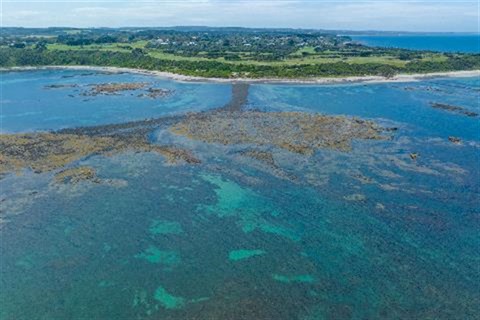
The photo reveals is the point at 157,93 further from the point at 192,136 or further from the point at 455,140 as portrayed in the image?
the point at 455,140

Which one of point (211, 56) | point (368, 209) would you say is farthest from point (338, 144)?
point (211, 56)

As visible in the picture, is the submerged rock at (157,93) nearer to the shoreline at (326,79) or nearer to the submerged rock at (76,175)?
the shoreline at (326,79)

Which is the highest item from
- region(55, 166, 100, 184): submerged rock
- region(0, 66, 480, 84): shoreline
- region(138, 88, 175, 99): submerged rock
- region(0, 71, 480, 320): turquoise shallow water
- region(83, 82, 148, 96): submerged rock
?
region(0, 66, 480, 84): shoreline

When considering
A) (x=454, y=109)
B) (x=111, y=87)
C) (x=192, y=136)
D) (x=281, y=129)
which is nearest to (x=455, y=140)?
(x=454, y=109)

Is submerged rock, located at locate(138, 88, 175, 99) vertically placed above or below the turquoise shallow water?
above

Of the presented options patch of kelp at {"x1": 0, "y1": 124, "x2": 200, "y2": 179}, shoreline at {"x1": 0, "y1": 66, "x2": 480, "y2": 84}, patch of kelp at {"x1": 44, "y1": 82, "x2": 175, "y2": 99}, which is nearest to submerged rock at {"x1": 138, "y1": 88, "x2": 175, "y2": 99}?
patch of kelp at {"x1": 44, "y1": 82, "x2": 175, "y2": 99}

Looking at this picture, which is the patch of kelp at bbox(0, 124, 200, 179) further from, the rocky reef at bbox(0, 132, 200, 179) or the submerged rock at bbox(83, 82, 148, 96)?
the submerged rock at bbox(83, 82, 148, 96)

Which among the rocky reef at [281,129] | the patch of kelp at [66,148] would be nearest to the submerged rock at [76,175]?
the patch of kelp at [66,148]
